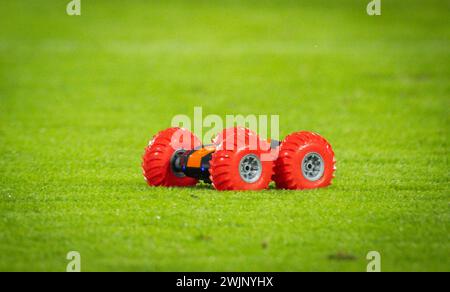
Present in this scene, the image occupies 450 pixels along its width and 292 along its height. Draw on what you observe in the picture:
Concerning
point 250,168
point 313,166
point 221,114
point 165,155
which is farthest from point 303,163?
point 221,114

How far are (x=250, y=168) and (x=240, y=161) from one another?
27 cm

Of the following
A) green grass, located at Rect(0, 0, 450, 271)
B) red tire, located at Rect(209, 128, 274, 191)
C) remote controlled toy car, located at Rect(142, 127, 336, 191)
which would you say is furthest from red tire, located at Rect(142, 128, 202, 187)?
red tire, located at Rect(209, 128, 274, 191)

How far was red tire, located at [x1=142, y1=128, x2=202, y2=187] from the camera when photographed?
10836 millimetres

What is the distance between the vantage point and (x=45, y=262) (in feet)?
26.1

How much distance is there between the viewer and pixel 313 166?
10711mm

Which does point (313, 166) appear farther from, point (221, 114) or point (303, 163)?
point (221, 114)

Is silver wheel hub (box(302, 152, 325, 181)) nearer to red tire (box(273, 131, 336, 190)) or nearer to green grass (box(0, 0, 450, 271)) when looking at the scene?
red tire (box(273, 131, 336, 190))

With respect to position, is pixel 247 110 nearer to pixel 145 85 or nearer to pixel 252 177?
pixel 145 85

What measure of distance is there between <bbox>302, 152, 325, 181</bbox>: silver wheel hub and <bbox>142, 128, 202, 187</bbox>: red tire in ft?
4.49

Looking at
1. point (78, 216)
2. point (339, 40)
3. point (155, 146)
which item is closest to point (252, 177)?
point (155, 146)

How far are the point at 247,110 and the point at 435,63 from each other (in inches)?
324

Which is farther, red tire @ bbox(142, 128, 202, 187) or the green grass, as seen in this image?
red tire @ bbox(142, 128, 202, 187)

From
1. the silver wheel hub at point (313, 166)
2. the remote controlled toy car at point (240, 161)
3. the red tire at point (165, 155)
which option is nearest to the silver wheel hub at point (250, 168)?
the remote controlled toy car at point (240, 161)

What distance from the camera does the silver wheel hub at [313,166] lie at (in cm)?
1059
